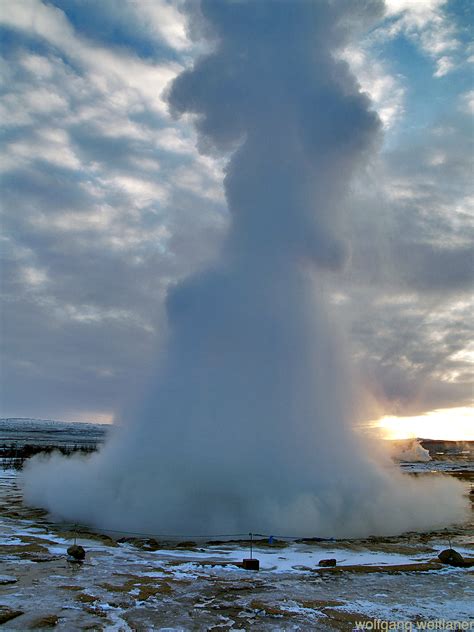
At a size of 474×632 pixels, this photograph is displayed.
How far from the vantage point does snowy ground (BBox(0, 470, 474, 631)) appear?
34.7 ft

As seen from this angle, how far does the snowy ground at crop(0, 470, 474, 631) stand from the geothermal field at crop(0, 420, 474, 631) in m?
0.03

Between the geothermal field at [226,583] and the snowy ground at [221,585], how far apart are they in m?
0.03

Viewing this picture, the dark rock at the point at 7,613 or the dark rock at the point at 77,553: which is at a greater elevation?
the dark rock at the point at 7,613

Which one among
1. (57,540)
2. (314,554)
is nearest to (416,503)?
(314,554)

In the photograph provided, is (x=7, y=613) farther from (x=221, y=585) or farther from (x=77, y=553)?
(x=77, y=553)

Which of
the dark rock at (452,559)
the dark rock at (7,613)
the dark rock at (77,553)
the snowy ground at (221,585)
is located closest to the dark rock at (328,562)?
the snowy ground at (221,585)

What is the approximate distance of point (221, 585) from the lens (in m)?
13.1

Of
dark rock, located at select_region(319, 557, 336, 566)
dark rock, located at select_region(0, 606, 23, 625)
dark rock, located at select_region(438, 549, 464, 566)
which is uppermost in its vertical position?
dark rock, located at select_region(0, 606, 23, 625)

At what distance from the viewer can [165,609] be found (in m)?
11.1

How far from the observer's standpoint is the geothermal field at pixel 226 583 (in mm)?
10531

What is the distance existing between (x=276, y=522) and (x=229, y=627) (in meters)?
12.3

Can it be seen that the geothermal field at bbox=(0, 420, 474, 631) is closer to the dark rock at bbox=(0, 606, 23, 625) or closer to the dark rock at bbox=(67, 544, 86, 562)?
the dark rock at bbox=(0, 606, 23, 625)

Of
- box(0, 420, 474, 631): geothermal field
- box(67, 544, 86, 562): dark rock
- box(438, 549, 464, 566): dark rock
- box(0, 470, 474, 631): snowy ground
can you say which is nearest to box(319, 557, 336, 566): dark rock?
box(0, 420, 474, 631): geothermal field

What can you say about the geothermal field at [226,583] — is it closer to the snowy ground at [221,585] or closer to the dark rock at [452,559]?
the snowy ground at [221,585]
